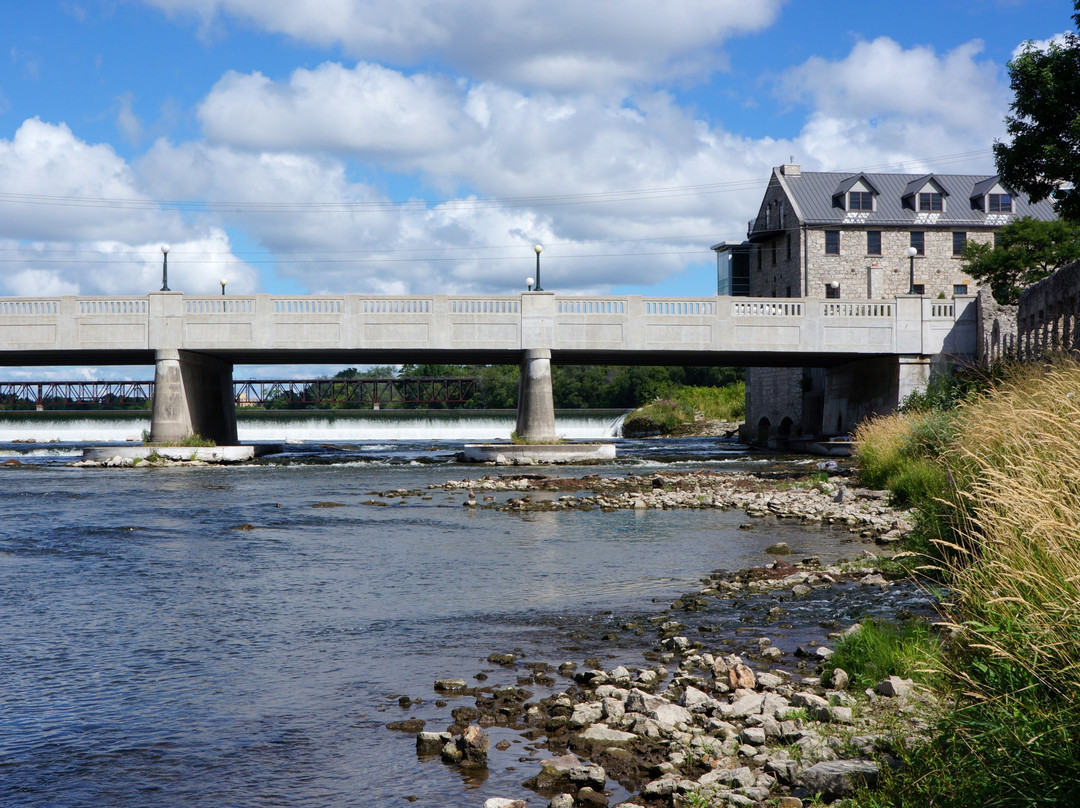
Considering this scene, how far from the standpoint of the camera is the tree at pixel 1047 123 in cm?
2452

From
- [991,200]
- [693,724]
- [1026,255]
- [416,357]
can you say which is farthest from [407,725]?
[991,200]

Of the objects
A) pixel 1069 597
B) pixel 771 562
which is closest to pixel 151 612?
pixel 771 562

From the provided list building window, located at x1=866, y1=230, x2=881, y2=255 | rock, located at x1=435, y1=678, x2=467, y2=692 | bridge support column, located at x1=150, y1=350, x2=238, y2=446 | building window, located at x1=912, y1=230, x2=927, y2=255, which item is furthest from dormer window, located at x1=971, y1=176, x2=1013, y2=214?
rock, located at x1=435, y1=678, x2=467, y2=692

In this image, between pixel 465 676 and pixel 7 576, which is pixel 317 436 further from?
pixel 465 676

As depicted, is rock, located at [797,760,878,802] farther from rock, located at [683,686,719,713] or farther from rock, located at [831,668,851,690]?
rock, located at [831,668,851,690]

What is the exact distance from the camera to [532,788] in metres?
5.45

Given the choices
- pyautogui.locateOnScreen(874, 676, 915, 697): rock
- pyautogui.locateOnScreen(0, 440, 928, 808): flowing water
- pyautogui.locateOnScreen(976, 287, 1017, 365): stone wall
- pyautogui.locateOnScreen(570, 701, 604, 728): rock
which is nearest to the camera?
pyautogui.locateOnScreen(0, 440, 928, 808): flowing water

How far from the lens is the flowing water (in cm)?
582

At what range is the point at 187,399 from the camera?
41.4m

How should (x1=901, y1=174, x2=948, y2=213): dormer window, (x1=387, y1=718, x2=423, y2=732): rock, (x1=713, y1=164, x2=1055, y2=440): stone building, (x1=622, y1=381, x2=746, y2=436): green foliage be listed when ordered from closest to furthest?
(x1=387, y1=718, x2=423, y2=732): rock, (x1=713, y1=164, x2=1055, y2=440): stone building, (x1=901, y1=174, x2=948, y2=213): dormer window, (x1=622, y1=381, x2=746, y2=436): green foliage

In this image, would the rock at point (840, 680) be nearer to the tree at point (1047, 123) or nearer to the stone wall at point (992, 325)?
the tree at point (1047, 123)

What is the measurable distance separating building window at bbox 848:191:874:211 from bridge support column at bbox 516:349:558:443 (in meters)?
31.3

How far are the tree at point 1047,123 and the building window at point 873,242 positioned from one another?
35.5m

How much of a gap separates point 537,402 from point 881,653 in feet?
111
